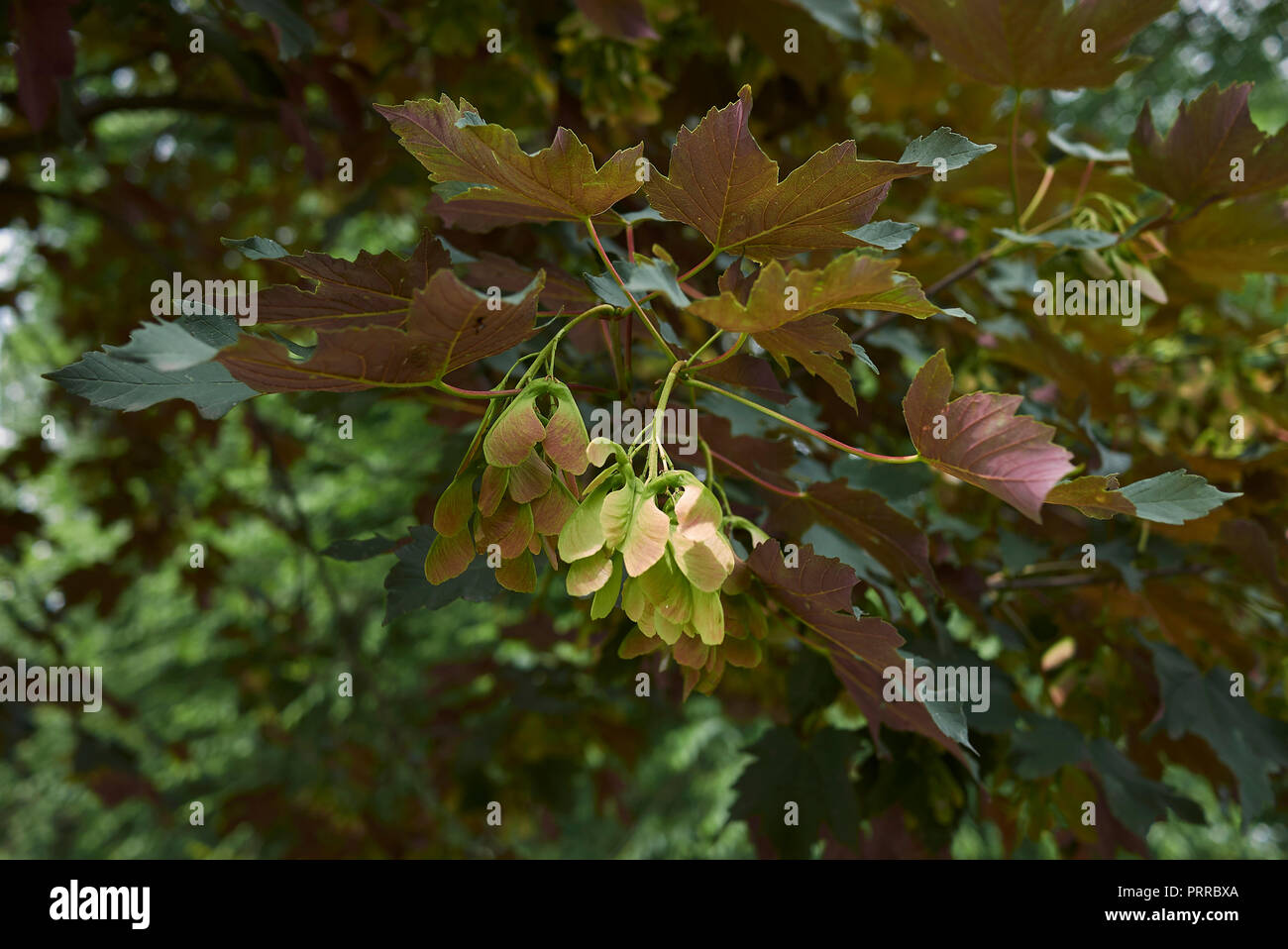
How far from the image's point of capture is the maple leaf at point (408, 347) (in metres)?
0.46

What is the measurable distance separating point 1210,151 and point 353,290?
2.58ft

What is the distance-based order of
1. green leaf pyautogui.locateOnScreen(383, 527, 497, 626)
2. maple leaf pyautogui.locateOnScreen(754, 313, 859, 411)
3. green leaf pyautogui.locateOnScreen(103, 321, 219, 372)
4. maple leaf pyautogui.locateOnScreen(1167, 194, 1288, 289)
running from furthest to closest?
maple leaf pyautogui.locateOnScreen(1167, 194, 1288, 289), green leaf pyautogui.locateOnScreen(383, 527, 497, 626), maple leaf pyautogui.locateOnScreen(754, 313, 859, 411), green leaf pyautogui.locateOnScreen(103, 321, 219, 372)

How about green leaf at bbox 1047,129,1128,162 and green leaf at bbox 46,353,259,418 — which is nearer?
green leaf at bbox 46,353,259,418

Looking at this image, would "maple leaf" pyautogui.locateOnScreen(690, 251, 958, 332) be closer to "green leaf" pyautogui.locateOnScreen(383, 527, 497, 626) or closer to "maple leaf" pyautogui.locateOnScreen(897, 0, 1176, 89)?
"green leaf" pyautogui.locateOnScreen(383, 527, 497, 626)

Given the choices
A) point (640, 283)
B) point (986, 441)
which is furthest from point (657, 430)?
point (986, 441)

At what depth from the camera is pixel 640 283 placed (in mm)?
452

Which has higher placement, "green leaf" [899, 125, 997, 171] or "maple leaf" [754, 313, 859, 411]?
"green leaf" [899, 125, 997, 171]

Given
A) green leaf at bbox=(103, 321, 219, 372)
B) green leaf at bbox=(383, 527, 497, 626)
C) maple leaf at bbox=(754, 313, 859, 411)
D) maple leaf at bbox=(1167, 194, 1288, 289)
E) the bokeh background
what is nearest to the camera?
green leaf at bbox=(103, 321, 219, 372)

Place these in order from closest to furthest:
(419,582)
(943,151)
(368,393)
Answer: (943,151) < (419,582) < (368,393)

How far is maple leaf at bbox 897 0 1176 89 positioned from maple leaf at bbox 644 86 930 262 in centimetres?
38

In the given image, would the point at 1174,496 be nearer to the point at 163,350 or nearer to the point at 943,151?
the point at 943,151

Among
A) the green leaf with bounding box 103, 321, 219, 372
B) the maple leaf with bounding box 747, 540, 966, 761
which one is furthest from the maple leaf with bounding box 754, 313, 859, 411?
the green leaf with bounding box 103, 321, 219, 372

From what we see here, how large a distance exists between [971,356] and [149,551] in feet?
6.91

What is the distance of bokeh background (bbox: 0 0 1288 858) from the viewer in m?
1.20
